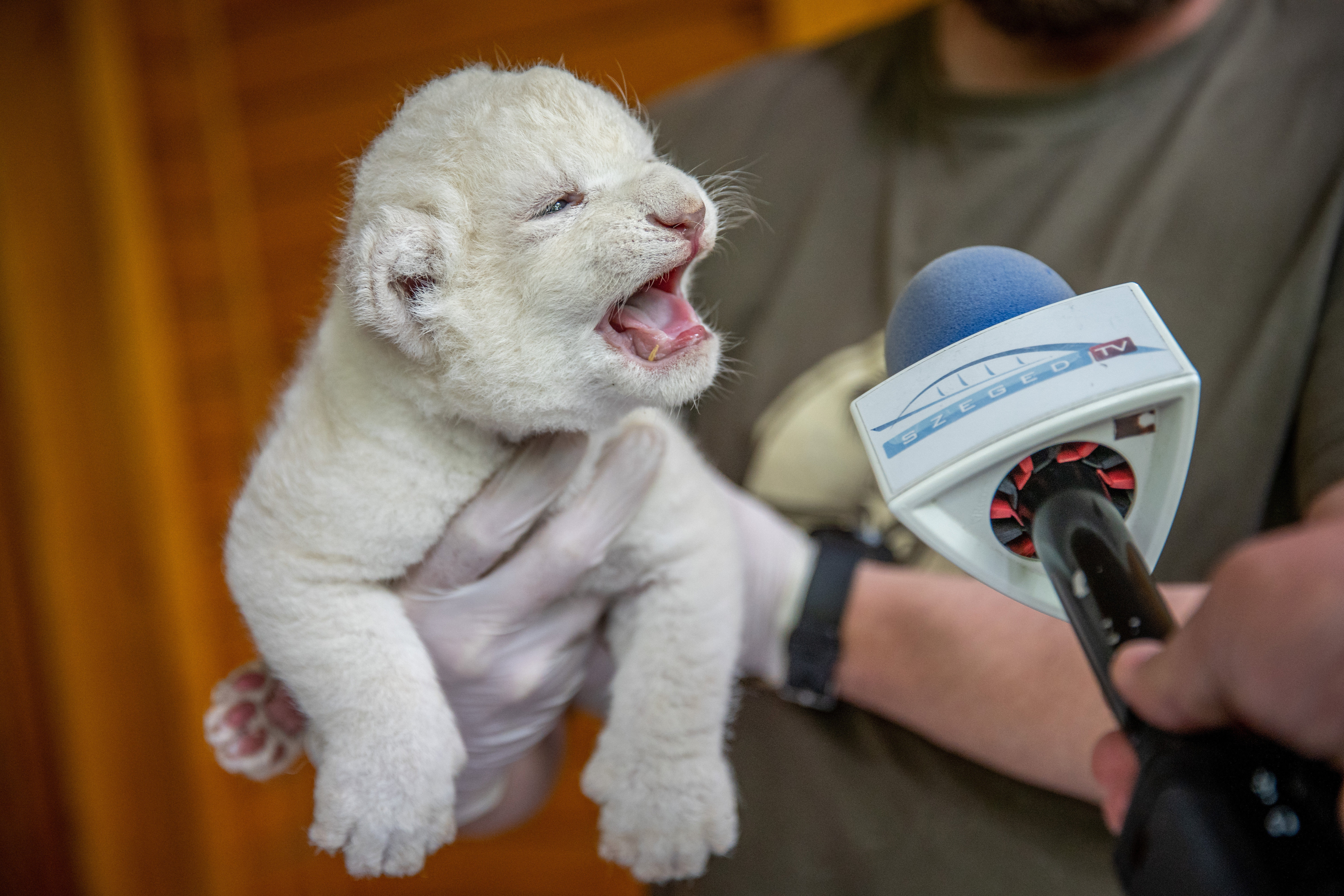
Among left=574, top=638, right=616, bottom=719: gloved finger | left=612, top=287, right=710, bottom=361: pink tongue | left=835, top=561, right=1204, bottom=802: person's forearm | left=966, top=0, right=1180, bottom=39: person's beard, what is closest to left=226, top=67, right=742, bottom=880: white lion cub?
left=612, top=287, right=710, bottom=361: pink tongue

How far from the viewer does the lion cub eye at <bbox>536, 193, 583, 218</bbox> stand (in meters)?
0.82

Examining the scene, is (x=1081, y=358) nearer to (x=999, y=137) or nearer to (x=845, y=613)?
(x=845, y=613)

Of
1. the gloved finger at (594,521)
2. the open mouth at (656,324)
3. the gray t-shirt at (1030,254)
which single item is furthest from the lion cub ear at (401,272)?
the gray t-shirt at (1030,254)

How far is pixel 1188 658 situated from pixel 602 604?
2.57 feet

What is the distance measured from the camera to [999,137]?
1557 mm

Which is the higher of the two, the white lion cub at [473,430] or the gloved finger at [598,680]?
the white lion cub at [473,430]

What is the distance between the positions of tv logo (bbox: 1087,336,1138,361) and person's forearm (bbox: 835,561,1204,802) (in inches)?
25.9

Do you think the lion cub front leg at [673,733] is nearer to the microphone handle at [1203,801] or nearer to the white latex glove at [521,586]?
the white latex glove at [521,586]

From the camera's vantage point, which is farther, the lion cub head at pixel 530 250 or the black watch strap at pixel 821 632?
the black watch strap at pixel 821 632

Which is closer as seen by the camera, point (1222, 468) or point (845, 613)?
point (1222, 468)

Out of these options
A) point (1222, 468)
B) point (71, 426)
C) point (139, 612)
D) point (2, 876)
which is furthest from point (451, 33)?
point (2, 876)

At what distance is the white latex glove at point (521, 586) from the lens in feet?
3.35

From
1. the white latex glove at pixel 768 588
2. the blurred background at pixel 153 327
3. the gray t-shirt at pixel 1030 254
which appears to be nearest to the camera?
the gray t-shirt at pixel 1030 254

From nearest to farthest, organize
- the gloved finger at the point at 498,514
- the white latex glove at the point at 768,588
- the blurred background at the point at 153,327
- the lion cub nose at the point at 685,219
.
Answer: the lion cub nose at the point at 685,219 → the gloved finger at the point at 498,514 → the white latex glove at the point at 768,588 → the blurred background at the point at 153,327
